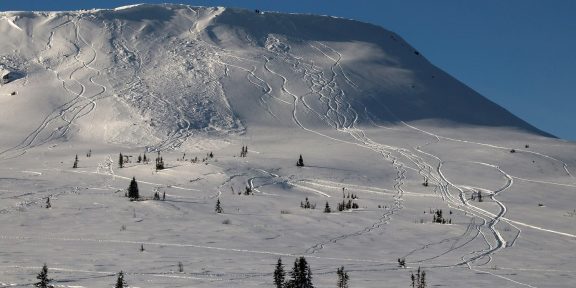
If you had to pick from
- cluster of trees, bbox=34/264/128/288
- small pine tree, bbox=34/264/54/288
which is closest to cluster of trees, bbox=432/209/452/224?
cluster of trees, bbox=34/264/128/288

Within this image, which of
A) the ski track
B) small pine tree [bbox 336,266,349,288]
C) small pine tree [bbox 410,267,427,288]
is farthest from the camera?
the ski track

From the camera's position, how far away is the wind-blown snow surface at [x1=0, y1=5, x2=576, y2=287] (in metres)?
12.3

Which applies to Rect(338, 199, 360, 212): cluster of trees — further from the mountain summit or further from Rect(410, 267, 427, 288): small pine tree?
the mountain summit

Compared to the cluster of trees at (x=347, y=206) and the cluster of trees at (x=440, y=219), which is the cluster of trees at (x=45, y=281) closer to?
the cluster of trees at (x=440, y=219)

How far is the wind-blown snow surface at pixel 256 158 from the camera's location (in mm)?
12328

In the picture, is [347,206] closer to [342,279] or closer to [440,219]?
[440,219]

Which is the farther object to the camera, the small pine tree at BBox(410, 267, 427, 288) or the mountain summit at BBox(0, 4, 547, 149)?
the mountain summit at BBox(0, 4, 547, 149)

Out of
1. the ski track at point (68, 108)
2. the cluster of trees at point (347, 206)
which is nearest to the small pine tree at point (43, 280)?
the cluster of trees at point (347, 206)

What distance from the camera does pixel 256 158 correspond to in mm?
28141

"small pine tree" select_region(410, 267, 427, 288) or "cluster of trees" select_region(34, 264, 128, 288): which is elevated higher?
"small pine tree" select_region(410, 267, 427, 288)

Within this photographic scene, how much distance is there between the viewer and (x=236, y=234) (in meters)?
14.7

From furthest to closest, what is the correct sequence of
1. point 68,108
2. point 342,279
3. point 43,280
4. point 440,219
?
point 68,108
point 440,219
point 342,279
point 43,280

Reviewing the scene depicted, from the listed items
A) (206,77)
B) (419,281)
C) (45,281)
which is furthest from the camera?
(206,77)

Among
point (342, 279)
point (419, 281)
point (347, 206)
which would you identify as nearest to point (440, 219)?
point (347, 206)
